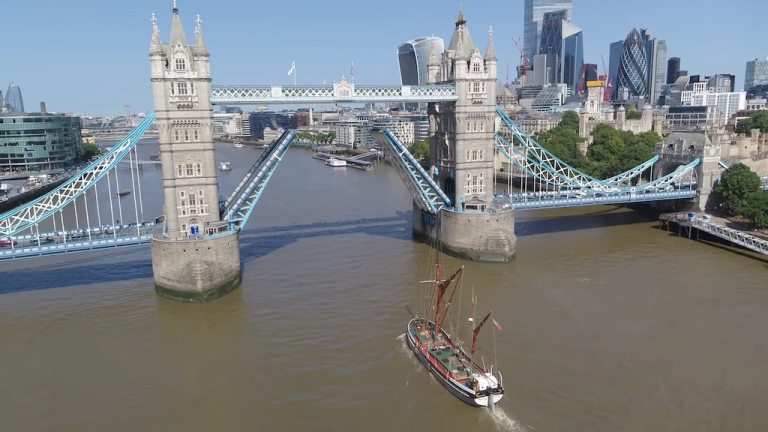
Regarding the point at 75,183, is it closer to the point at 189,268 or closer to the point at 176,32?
the point at 189,268

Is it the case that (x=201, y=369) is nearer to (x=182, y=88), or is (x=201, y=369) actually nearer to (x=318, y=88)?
(x=182, y=88)

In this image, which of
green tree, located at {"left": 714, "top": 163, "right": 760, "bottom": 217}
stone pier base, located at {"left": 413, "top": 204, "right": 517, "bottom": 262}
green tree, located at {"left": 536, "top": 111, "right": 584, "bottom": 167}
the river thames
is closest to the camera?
the river thames

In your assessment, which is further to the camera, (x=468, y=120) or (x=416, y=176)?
(x=416, y=176)

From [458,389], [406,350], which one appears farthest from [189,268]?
[458,389]

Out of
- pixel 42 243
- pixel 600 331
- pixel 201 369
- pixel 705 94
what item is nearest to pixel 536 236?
pixel 600 331

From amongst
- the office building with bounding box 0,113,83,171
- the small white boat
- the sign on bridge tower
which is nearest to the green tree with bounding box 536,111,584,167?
the sign on bridge tower

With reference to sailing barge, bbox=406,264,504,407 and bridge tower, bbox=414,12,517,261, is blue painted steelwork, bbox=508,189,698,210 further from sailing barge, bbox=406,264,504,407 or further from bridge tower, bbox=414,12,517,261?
sailing barge, bbox=406,264,504,407
